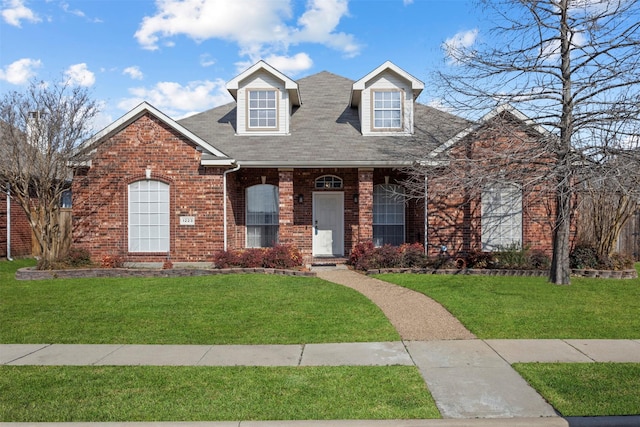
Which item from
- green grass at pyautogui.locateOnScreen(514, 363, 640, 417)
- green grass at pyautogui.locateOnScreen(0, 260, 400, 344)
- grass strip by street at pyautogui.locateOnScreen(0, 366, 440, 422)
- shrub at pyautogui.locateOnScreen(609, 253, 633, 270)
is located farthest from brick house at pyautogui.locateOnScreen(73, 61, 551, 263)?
grass strip by street at pyautogui.locateOnScreen(0, 366, 440, 422)

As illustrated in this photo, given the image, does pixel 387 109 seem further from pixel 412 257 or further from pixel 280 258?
pixel 280 258

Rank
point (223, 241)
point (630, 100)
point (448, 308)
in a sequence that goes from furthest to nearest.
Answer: point (223, 241)
point (630, 100)
point (448, 308)

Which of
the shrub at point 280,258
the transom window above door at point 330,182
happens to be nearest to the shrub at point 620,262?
the transom window above door at point 330,182

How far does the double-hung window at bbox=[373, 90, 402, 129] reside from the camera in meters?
16.9

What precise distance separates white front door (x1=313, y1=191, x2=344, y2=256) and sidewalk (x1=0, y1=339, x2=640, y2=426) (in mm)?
9935

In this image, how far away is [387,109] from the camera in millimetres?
16891

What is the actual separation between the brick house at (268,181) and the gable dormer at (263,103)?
0.12 ft

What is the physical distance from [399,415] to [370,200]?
37.0 ft

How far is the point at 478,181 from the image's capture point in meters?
11.4

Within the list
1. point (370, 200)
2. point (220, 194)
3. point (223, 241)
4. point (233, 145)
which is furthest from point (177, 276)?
point (370, 200)

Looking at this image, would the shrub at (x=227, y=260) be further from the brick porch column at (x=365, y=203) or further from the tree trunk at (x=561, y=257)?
the tree trunk at (x=561, y=257)

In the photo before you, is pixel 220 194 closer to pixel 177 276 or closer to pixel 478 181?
pixel 177 276

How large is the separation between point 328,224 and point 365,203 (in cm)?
214

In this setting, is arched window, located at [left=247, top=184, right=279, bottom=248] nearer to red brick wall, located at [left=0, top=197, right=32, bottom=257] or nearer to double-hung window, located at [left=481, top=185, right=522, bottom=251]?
double-hung window, located at [left=481, top=185, right=522, bottom=251]
